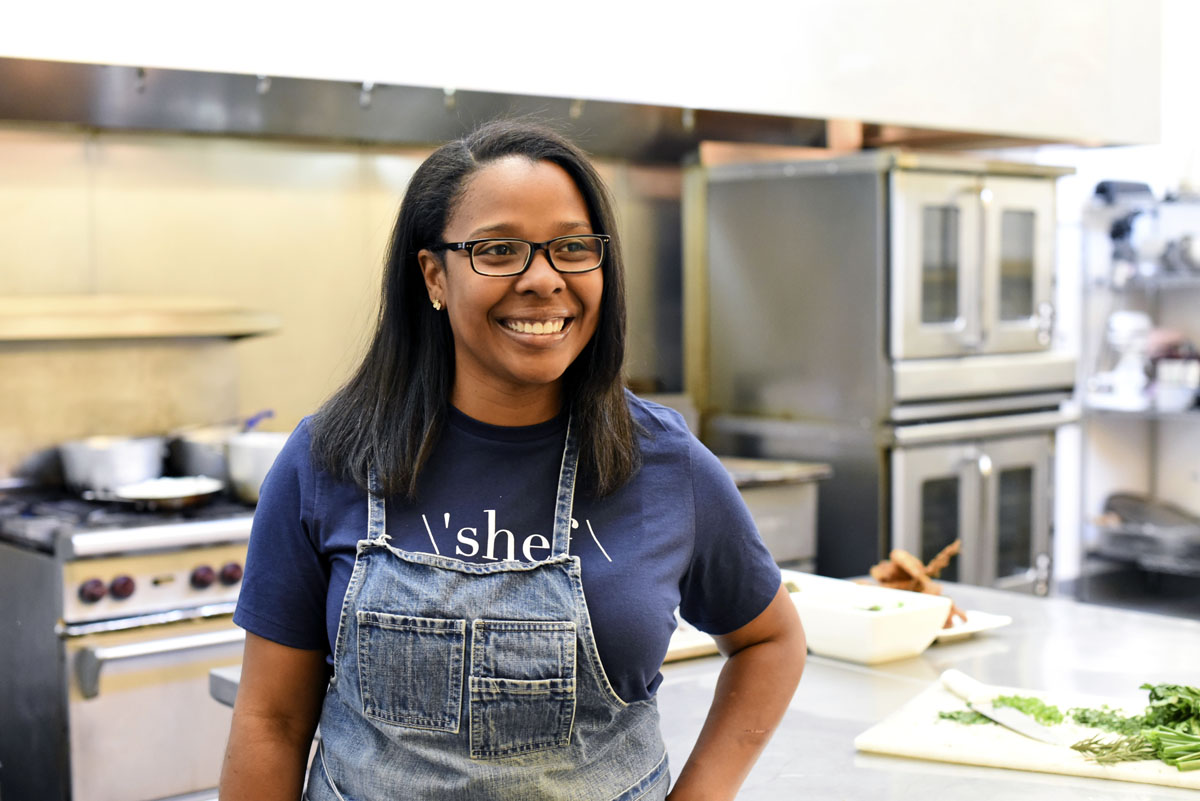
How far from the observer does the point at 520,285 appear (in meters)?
1.12

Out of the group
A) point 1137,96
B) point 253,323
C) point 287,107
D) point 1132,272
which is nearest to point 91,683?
point 253,323

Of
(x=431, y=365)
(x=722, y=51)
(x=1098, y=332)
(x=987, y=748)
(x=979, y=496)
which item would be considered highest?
(x=722, y=51)

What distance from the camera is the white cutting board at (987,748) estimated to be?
132 cm

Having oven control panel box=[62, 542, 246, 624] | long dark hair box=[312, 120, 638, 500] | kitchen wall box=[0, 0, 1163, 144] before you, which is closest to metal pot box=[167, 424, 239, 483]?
oven control panel box=[62, 542, 246, 624]

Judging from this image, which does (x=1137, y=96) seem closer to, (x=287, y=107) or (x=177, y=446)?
(x=287, y=107)

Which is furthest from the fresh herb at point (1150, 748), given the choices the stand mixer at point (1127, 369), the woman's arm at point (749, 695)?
the stand mixer at point (1127, 369)

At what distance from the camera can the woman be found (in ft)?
3.61

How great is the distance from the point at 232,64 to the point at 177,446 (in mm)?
1013

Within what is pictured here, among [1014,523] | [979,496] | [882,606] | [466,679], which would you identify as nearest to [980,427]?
[979,496]

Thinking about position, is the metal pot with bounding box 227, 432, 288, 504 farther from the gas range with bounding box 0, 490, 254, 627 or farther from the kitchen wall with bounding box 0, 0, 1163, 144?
the kitchen wall with bounding box 0, 0, 1163, 144

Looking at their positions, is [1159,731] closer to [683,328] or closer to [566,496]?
[566,496]

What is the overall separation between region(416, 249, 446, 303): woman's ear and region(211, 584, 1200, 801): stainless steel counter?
59 centimetres

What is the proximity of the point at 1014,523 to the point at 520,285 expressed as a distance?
303cm

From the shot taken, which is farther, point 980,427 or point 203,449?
point 980,427
